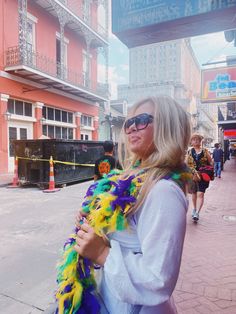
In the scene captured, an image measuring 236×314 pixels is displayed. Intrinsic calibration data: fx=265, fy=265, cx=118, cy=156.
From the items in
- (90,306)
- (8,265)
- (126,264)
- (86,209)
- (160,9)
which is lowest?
(8,265)

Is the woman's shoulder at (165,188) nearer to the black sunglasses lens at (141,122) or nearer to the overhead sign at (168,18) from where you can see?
the black sunglasses lens at (141,122)

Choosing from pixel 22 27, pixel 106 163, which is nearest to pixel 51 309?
pixel 106 163

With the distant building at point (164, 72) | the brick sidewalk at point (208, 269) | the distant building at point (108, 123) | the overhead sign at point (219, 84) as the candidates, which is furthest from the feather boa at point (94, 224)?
the distant building at point (164, 72)

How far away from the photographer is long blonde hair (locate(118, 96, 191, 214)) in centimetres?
110

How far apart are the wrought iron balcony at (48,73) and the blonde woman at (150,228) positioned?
12960 millimetres

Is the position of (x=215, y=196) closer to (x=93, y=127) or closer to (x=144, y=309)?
(x=144, y=309)

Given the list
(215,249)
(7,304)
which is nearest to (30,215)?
(7,304)

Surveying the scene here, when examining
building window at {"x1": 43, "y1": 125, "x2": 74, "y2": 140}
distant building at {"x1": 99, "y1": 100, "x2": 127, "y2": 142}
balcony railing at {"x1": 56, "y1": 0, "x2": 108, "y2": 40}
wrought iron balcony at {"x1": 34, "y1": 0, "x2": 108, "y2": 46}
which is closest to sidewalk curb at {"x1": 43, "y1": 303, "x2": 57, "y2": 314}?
building window at {"x1": 43, "y1": 125, "x2": 74, "y2": 140}

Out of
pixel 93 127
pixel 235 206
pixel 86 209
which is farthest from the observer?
pixel 93 127

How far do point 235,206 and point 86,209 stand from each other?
21.4 ft

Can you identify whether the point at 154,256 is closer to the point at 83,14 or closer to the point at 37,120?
the point at 37,120

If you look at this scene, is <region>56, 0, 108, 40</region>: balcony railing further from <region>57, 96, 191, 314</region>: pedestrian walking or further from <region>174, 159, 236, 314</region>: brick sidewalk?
<region>57, 96, 191, 314</region>: pedestrian walking

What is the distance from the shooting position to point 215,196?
8.31 metres

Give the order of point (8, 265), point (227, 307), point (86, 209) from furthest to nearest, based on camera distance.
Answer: point (8, 265)
point (227, 307)
point (86, 209)
